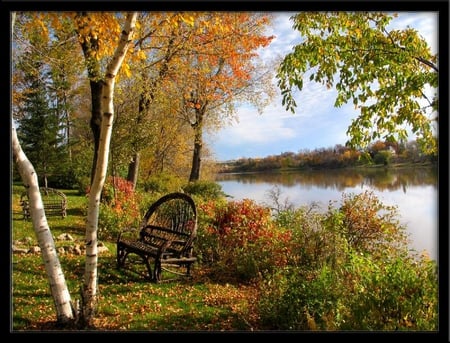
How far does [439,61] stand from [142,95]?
8972mm

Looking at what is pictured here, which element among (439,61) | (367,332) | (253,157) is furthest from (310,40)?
(253,157)

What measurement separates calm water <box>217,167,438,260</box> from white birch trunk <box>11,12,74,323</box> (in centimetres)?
349

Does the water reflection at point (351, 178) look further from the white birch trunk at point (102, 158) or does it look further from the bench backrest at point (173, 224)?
the white birch trunk at point (102, 158)

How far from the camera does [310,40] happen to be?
4094 millimetres

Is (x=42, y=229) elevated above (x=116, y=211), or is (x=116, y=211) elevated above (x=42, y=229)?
(x=42, y=229)

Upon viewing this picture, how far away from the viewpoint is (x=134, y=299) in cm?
433

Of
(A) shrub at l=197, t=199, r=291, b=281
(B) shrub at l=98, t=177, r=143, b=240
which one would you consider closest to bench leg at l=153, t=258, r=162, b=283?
(A) shrub at l=197, t=199, r=291, b=281

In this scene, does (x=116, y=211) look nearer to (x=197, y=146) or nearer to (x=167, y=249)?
(x=167, y=249)

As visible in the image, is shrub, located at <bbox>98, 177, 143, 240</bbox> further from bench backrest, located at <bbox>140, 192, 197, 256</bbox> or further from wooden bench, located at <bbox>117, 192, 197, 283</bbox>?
wooden bench, located at <bbox>117, 192, 197, 283</bbox>

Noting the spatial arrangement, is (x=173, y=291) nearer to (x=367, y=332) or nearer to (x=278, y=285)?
(x=278, y=285)

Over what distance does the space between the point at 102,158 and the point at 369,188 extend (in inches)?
Answer: 185

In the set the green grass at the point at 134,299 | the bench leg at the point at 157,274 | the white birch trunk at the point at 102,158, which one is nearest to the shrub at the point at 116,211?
the green grass at the point at 134,299

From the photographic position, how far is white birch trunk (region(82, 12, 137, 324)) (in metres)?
3.23

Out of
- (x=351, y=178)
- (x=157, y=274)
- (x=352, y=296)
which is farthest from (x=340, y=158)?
(x=157, y=274)
